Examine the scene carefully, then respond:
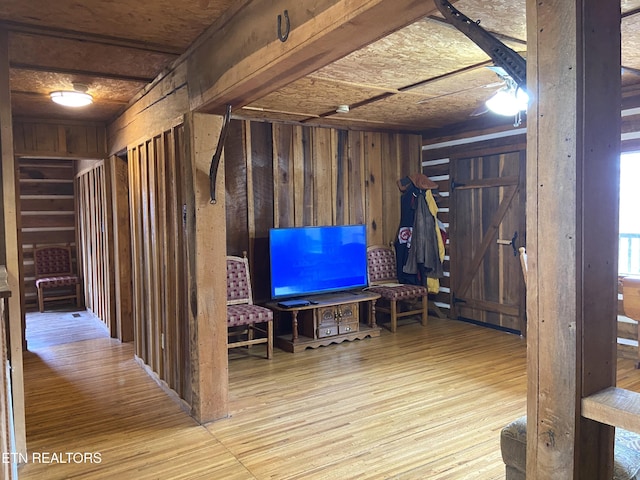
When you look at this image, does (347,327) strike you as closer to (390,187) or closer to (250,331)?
(250,331)

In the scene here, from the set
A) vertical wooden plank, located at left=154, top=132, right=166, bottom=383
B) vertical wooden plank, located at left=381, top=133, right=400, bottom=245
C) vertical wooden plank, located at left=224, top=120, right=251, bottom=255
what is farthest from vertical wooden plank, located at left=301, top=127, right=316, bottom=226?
vertical wooden plank, located at left=154, top=132, right=166, bottom=383

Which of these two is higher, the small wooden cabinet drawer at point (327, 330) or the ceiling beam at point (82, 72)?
the ceiling beam at point (82, 72)

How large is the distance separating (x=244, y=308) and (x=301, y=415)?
1.58m

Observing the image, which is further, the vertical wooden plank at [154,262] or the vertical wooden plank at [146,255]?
the vertical wooden plank at [146,255]

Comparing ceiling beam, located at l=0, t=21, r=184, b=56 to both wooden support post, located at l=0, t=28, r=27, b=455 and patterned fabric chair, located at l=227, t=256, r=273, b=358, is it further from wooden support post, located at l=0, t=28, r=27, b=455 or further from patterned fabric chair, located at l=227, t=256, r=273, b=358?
patterned fabric chair, located at l=227, t=256, r=273, b=358

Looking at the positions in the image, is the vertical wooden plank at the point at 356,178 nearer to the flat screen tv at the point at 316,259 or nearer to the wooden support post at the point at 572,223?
the flat screen tv at the point at 316,259

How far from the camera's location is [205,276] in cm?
327

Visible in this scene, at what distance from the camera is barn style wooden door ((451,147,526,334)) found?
536 centimetres

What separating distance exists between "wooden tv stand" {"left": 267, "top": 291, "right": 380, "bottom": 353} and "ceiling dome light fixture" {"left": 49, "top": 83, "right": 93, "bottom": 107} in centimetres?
252

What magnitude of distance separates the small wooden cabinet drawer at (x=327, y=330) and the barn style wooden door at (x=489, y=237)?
183 centimetres

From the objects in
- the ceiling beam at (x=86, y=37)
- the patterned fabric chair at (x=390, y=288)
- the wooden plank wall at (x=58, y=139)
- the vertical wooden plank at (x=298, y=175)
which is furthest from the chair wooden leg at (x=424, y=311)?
the wooden plank wall at (x=58, y=139)

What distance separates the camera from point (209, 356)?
3316 millimetres

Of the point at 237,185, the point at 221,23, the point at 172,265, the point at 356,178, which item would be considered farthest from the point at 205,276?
the point at 356,178

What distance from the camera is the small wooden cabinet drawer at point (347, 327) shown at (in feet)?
17.0
